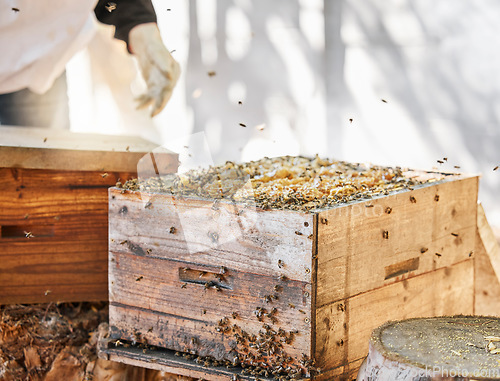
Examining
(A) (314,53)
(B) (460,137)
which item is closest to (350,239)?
(B) (460,137)

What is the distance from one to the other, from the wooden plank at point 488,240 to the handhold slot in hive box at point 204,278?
0.90 m

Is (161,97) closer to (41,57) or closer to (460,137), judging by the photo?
(41,57)

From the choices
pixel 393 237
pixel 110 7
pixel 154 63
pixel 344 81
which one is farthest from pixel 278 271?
pixel 344 81

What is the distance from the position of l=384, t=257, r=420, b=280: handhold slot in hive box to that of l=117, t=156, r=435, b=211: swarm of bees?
0.63ft

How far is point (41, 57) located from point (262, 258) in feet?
5.04

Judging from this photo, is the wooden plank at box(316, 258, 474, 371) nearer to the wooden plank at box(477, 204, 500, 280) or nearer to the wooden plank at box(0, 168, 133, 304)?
the wooden plank at box(477, 204, 500, 280)

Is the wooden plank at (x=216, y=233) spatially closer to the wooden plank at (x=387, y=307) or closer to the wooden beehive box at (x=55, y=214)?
the wooden plank at (x=387, y=307)

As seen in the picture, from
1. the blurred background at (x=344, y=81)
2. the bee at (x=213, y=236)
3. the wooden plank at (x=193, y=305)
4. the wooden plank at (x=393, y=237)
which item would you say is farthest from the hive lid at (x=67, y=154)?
the blurred background at (x=344, y=81)

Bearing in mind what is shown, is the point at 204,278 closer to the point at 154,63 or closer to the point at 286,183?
the point at 286,183

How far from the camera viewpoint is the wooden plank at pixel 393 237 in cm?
136

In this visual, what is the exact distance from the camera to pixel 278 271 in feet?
4.45

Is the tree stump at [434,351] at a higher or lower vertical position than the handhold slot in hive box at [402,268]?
lower

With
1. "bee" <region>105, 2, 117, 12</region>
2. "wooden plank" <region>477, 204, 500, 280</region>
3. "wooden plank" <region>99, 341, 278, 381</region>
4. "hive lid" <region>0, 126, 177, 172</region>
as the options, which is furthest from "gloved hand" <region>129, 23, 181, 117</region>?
"wooden plank" <region>477, 204, 500, 280</region>

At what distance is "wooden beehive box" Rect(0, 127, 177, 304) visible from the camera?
1.78 m
